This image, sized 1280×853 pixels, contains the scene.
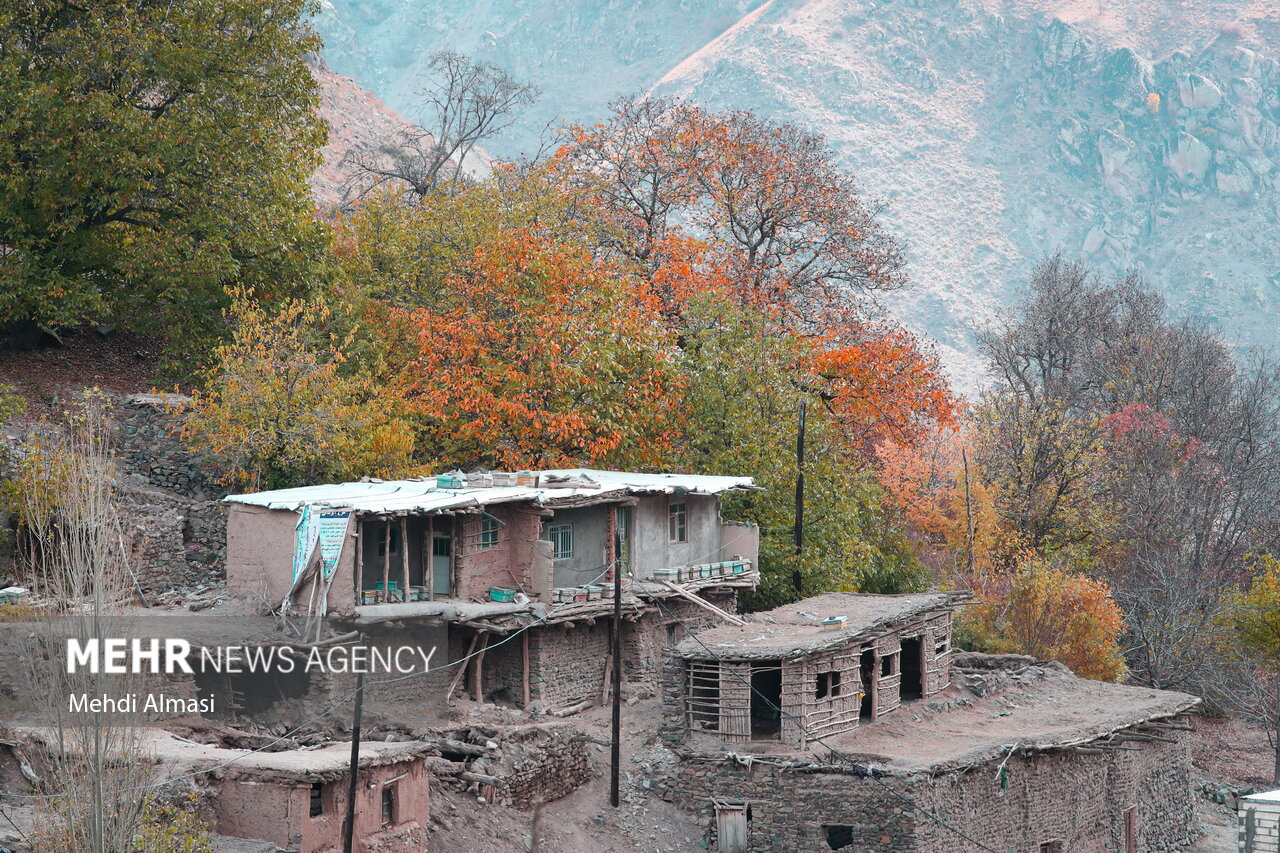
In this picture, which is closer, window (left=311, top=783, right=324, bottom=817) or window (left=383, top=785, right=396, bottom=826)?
window (left=311, top=783, right=324, bottom=817)

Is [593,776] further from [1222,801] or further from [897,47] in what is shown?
[897,47]

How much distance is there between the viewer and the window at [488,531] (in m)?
27.9

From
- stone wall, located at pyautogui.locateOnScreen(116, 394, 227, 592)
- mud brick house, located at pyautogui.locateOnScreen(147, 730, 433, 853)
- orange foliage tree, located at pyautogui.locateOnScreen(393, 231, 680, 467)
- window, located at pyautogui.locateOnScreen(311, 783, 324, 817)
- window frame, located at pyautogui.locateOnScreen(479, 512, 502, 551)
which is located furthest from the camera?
orange foliage tree, located at pyautogui.locateOnScreen(393, 231, 680, 467)

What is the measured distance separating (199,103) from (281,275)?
510 cm

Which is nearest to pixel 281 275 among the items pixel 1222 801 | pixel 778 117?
pixel 1222 801

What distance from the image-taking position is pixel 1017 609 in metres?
41.2

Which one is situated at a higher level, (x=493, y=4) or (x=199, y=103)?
(x=493, y=4)

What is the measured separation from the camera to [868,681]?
30516 mm

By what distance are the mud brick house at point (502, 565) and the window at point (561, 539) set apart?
33mm

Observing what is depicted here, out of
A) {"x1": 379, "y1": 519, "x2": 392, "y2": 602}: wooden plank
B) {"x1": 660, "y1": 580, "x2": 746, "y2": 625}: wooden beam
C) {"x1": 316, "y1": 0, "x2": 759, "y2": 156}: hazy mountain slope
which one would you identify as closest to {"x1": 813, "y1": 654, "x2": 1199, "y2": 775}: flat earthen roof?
{"x1": 660, "y1": 580, "x2": 746, "y2": 625}: wooden beam

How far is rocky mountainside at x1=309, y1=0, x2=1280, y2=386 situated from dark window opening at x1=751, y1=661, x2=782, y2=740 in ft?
262

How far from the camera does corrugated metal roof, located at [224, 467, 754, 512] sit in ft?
84.0

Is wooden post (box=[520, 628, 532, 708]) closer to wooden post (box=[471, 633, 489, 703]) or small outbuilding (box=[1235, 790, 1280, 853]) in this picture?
wooden post (box=[471, 633, 489, 703])

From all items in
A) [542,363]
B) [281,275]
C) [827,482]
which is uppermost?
[281,275]
